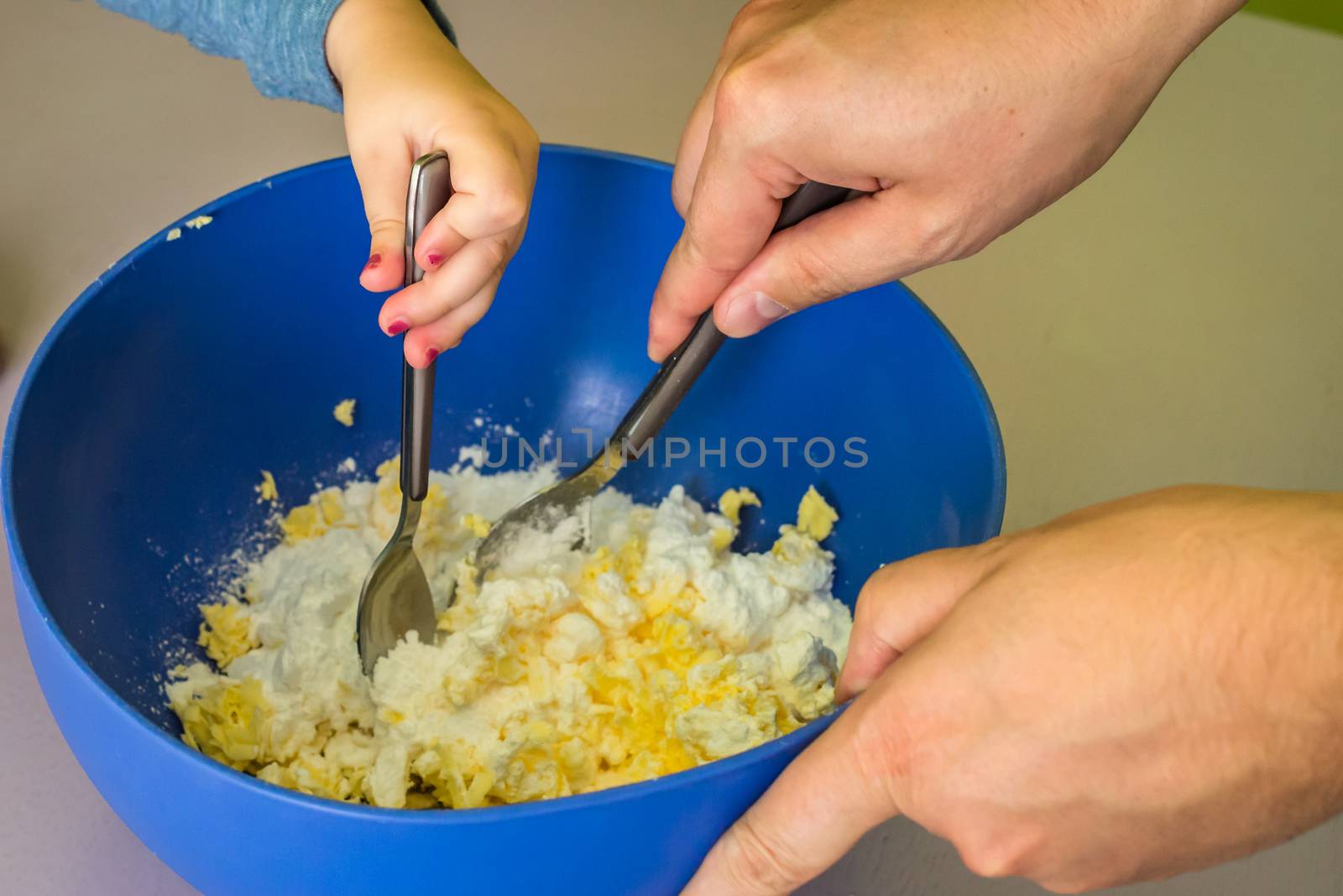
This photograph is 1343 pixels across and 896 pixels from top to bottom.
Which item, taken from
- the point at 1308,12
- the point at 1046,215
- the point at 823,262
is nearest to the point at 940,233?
the point at 823,262

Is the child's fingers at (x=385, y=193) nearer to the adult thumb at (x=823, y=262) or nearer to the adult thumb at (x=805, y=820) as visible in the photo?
the adult thumb at (x=823, y=262)

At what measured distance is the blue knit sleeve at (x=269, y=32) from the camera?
744mm

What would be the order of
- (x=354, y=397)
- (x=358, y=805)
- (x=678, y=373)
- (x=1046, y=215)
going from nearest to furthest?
(x=358, y=805) < (x=678, y=373) < (x=354, y=397) < (x=1046, y=215)

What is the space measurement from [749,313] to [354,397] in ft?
1.13

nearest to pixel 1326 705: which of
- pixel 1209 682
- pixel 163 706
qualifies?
pixel 1209 682

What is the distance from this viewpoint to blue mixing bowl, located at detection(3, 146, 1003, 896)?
443 millimetres

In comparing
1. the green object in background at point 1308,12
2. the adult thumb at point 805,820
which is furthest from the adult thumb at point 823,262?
the green object in background at point 1308,12

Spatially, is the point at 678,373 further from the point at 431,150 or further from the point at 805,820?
the point at 805,820

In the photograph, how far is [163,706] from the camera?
62 cm

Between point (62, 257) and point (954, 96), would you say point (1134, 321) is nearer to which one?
point (954, 96)

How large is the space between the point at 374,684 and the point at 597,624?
142mm

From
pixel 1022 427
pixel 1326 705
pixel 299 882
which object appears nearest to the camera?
pixel 1326 705

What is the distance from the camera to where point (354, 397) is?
81cm

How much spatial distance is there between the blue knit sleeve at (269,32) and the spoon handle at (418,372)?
0.18 meters
